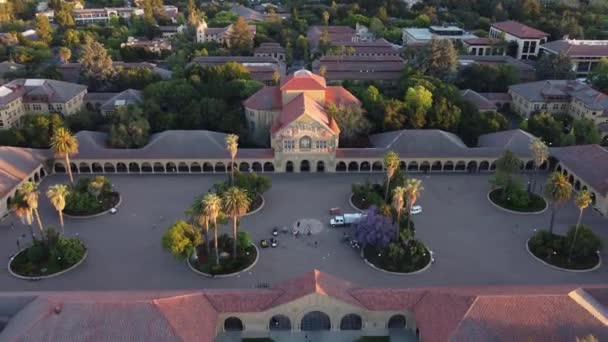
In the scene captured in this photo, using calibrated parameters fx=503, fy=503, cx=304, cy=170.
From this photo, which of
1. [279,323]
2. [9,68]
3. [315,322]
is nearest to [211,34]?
[9,68]

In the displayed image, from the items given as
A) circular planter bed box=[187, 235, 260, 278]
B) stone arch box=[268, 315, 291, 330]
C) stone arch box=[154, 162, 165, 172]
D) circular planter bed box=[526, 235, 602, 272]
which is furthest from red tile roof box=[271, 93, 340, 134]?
stone arch box=[268, 315, 291, 330]

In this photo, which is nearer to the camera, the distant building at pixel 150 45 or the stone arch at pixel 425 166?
the stone arch at pixel 425 166

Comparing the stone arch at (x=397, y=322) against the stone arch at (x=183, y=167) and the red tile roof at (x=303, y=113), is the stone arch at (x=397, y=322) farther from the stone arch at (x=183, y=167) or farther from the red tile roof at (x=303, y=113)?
the stone arch at (x=183, y=167)

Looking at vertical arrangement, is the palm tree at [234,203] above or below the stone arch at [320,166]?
above

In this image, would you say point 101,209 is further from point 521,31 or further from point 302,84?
point 521,31

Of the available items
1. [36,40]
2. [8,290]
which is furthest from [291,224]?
[36,40]

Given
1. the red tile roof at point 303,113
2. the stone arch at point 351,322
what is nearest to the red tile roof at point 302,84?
the red tile roof at point 303,113

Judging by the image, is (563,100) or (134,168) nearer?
(134,168)
